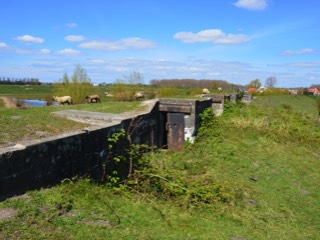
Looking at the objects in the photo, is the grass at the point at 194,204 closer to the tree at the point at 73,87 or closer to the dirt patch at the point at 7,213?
the dirt patch at the point at 7,213

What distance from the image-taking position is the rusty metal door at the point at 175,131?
32.6 feet

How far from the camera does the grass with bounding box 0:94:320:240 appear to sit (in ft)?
10.9

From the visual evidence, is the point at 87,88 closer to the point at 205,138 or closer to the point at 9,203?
the point at 205,138

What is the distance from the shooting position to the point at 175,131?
392 inches

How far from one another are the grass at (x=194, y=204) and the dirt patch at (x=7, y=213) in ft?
0.18

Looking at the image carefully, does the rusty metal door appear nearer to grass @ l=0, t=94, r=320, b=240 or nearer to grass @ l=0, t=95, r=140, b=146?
grass @ l=0, t=94, r=320, b=240

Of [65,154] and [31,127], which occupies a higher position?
[31,127]

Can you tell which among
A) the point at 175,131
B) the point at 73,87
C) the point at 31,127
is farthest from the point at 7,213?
the point at 73,87

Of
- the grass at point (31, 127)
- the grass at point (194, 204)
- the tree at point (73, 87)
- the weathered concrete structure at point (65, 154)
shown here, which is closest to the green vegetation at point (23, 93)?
the tree at point (73, 87)

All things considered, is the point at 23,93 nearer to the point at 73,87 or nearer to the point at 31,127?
the point at 73,87

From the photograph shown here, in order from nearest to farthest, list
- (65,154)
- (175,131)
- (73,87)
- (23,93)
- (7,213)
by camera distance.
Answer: (7,213) < (65,154) < (175,131) < (73,87) < (23,93)

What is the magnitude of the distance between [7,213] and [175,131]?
710 centimetres

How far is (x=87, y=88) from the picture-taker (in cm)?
3488

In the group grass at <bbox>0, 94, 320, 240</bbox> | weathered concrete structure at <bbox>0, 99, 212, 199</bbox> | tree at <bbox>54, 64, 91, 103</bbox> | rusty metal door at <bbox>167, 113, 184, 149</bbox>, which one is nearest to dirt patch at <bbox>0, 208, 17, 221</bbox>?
grass at <bbox>0, 94, 320, 240</bbox>
